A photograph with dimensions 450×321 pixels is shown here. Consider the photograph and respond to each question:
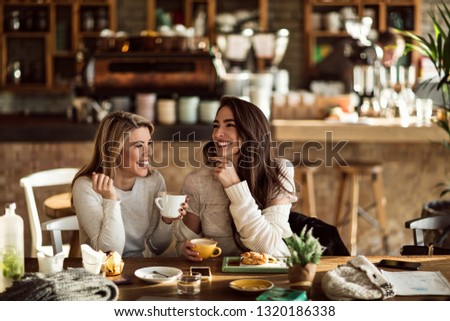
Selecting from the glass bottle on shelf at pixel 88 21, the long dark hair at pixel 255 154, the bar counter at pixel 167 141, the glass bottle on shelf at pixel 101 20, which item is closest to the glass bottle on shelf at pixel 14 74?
the glass bottle on shelf at pixel 88 21

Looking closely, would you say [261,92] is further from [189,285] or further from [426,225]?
[189,285]

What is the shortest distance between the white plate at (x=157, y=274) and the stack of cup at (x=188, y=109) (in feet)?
8.62

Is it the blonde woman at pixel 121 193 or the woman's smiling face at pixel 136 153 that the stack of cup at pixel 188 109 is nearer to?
the blonde woman at pixel 121 193

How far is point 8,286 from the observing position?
83.7 inches

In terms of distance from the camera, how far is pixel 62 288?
1.98 meters

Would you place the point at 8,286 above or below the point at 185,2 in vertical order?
below

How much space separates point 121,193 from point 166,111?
6.56 ft

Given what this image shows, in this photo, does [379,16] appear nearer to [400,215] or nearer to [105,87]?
[400,215]

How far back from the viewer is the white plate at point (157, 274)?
7.25 feet

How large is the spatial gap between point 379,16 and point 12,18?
3.88 m

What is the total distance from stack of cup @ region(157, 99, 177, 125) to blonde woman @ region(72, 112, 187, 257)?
184cm

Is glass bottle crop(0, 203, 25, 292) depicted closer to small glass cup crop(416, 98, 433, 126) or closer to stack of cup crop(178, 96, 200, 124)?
stack of cup crop(178, 96, 200, 124)

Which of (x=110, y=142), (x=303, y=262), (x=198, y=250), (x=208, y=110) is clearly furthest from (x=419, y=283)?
(x=208, y=110)
